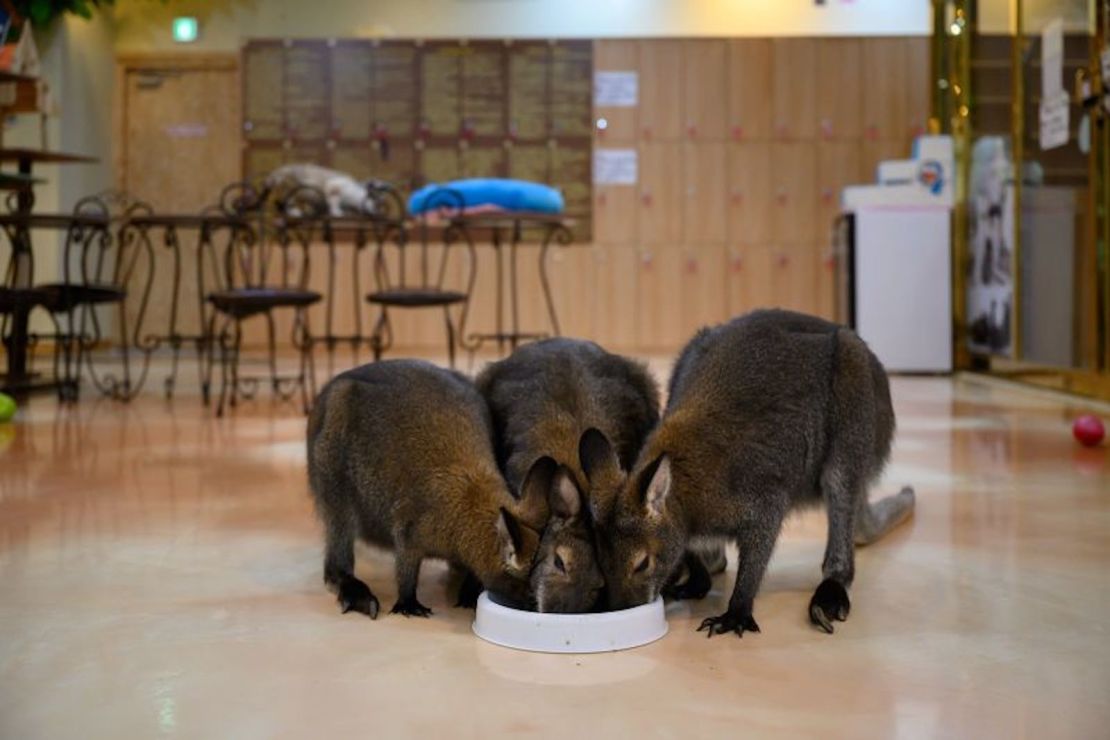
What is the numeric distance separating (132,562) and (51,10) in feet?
27.2

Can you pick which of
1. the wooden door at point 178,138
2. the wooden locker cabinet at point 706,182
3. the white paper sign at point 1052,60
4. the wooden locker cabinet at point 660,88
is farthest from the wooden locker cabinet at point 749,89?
the wooden door at point 178,138

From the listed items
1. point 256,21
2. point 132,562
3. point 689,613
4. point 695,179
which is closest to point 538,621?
point 689,613

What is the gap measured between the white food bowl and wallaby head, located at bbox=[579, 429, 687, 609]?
0.04 m

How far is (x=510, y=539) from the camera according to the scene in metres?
1.73

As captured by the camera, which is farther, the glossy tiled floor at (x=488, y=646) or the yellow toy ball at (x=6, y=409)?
the yellow toy ball at (x=6, y=409)

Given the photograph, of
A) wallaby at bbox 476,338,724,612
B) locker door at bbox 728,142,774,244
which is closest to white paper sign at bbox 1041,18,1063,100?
locker door at bbox 728,142,774,244

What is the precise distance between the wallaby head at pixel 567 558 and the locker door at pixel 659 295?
29.0 ft

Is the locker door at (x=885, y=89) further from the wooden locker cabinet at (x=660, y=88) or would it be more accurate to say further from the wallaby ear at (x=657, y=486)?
the wallaby ear at (x=657, y=486)

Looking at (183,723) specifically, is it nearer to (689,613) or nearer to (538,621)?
(538,621)

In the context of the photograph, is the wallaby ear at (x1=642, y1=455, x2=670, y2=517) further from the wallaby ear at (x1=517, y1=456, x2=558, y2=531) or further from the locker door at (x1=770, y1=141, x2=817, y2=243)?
the locker door at (x1=770, y1=141, x2=817, y2=243)

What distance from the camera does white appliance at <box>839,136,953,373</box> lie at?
314 inches

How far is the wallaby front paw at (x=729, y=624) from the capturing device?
1.86 metres

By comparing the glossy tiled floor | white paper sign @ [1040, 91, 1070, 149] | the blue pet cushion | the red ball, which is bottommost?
the glossy tiled floor

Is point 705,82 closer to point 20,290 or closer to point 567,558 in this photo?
point 20,290
